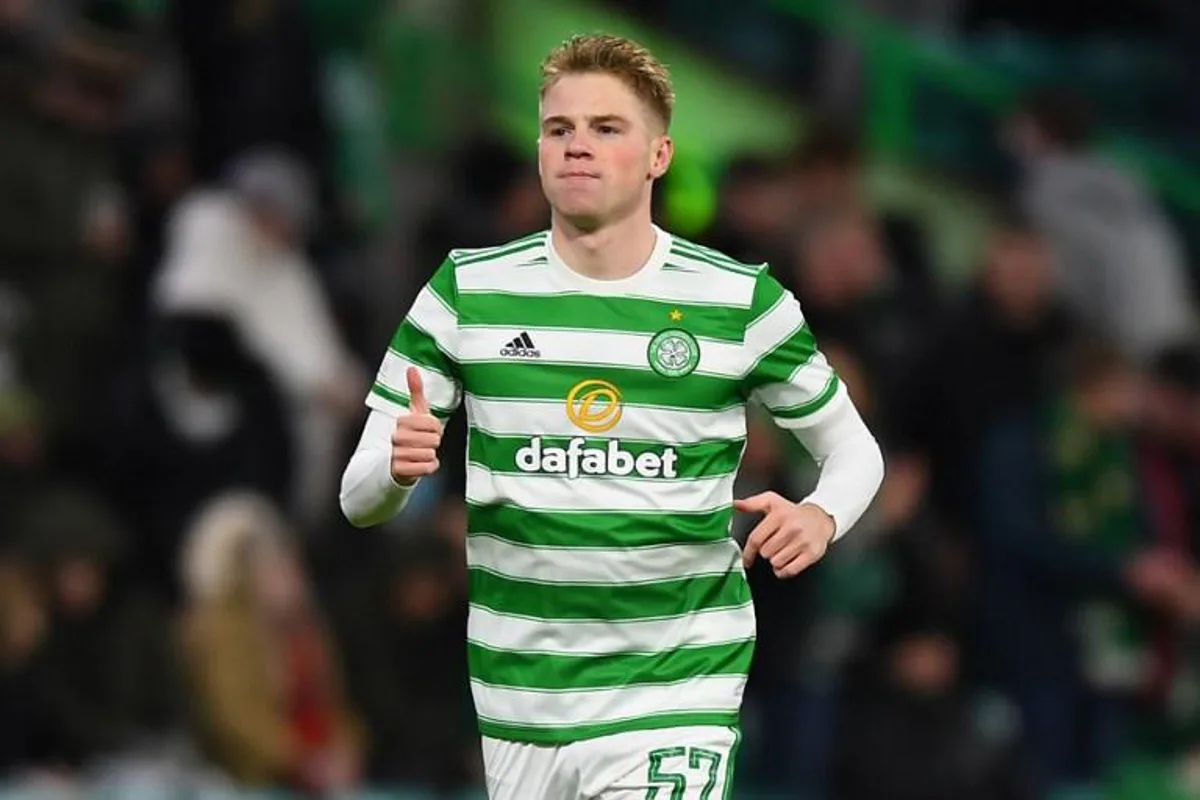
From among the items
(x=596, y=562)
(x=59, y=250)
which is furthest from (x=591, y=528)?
(x=59, y=250)

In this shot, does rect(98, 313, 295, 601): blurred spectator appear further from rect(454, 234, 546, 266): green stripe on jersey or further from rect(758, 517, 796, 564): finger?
rect(758, 517, 796, 564): finger

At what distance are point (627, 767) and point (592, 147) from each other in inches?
48.1

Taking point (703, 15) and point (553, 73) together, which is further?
point (703, 15)

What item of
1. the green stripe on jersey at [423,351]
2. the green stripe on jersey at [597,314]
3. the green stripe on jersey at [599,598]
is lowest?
the green stripe on jersey at [599,598]

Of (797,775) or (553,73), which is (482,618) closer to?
(553,73)

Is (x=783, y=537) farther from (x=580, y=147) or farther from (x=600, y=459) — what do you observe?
(x=580, y=147)

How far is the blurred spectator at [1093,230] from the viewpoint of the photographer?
1306 cm

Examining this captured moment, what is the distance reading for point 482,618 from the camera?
19.8ft

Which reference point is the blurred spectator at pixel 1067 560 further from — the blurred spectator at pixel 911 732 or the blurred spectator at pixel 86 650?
the blurred spectator at pixel 86 650

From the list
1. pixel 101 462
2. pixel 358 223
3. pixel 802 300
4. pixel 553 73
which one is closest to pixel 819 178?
pixel 802 300

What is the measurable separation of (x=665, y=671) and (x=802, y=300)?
17.4 feet

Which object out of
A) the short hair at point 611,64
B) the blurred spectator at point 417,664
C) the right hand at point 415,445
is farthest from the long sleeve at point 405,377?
the blurred spectator at point 417,664

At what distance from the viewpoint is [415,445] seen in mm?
5684

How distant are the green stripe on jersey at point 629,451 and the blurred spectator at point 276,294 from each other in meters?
5.23
